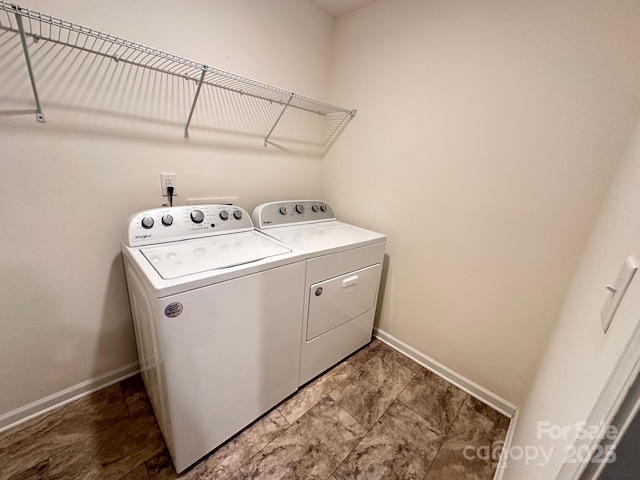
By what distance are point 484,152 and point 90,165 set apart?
1.96 metres

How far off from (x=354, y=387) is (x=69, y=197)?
71.0 inches

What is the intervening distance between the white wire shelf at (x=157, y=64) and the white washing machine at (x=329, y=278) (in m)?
0.60

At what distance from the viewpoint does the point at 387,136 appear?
5.81ft

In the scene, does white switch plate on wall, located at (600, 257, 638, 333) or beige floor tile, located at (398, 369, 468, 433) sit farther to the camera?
beige floor tile, located at (398, 369, 468, 433)

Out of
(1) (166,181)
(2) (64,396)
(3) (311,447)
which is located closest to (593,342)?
(3) (311,447)

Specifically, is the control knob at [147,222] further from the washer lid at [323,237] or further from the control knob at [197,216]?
the washer lid at [323,237]

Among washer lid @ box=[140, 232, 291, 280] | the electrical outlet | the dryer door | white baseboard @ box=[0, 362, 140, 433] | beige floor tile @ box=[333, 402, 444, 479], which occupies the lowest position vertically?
beige floor tile @ box=[333, 402, 444, 479]

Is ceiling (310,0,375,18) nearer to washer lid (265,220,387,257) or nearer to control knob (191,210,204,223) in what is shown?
washer lid (265,220,387,257)

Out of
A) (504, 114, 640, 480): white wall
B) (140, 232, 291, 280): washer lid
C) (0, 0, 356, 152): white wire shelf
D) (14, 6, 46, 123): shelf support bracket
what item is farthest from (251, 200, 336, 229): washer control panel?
(504, 114, 640, 480): white wall

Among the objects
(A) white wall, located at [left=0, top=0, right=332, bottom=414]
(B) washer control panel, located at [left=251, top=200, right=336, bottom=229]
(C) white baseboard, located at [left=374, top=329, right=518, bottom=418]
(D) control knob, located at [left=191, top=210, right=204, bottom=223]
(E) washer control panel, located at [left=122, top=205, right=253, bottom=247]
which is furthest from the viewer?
(B) washer control panel, located at [left=251, top=200, right=336, bottom=229]

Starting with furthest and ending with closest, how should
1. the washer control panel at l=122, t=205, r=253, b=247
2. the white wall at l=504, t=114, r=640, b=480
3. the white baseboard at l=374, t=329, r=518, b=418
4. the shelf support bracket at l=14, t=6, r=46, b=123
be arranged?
the white baseboard at l=374, t=329, r=518, b=418 → the washer control panel at l=122, t=205, r=253, b=247 → the shelf support bracket at l=14, t=6, r=46, b=123 → the white wall at l=504, t=114, r=640, b=480

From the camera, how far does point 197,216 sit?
1.40 m

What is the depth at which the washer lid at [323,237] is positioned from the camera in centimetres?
140

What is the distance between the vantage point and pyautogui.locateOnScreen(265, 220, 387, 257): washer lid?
1401 millimetres
